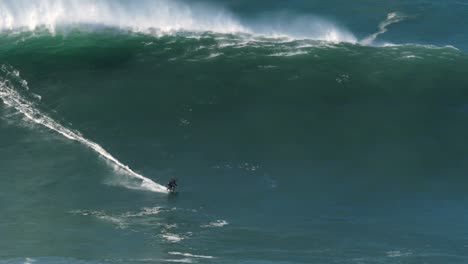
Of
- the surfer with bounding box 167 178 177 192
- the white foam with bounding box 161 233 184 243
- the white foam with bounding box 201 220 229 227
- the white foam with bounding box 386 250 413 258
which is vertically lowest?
the white foam with bounding box 386 250 413 258

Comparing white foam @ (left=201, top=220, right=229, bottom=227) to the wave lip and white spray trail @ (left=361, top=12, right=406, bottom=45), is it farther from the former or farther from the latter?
white spray trail @ (left=361, top=12, right=406, bottom=45)

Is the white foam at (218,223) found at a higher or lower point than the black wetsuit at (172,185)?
lower

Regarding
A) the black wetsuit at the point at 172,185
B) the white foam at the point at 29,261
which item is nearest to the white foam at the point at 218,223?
the black wetsuit at the point at 172,185

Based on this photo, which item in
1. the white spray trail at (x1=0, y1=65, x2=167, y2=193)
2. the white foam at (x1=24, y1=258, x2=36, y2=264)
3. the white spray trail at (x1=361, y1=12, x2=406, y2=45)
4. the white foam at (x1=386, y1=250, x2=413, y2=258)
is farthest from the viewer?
the white spray trail at (x1=361, y1=12, x2=406, y2=45)

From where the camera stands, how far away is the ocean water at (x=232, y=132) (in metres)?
35.1

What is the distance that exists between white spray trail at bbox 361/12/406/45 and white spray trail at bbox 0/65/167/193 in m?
20.2

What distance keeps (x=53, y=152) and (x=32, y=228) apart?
23.2ft

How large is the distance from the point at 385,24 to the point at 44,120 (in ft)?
83.5

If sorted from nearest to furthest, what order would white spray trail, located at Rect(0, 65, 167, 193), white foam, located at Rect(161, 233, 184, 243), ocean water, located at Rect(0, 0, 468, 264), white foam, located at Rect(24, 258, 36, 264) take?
white foam, located at Rect(24, 258, 36, 264)
white foam, located at Rect(161, 233, 184, 243)
ocean water, located at Rect(0, 0, 468, 264)
white spray trail, located at Rect(0, 65, 167, 193)

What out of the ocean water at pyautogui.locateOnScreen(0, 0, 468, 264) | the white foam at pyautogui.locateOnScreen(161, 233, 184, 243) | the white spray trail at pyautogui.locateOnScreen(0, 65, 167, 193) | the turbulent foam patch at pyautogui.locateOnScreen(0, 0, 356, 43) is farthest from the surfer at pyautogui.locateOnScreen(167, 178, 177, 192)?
the turbulent foam patch at pyautogui.locateOnScreen(0, 0, 356, 43)

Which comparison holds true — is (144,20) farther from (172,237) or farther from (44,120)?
(172,237)

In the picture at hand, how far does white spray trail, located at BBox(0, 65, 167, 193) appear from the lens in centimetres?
3976

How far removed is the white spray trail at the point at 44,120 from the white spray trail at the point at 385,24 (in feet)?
66.3

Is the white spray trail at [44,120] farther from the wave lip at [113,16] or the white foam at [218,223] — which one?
the wave lip at [113,16]
